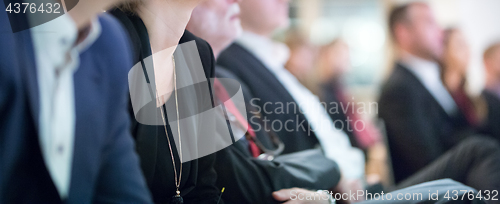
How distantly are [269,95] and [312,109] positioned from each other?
148 millimetres

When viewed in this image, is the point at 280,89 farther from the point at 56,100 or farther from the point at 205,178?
the point at 56,100

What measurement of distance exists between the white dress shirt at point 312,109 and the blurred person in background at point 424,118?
19 centimetres

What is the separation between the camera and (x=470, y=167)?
48.0 inches

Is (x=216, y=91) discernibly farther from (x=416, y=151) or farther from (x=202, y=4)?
(x=416, y=151)

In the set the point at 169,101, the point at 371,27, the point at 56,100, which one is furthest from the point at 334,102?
the point at 56,100

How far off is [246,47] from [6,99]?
0.58 meters

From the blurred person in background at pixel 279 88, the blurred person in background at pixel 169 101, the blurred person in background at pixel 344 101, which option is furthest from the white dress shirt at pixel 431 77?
the blurred person in background at pixel 169 101

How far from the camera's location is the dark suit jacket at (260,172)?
0.95 m

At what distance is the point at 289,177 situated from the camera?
101cm

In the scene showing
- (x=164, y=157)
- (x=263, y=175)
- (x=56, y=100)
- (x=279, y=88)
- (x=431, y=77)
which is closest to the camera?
(x=56, y=100)

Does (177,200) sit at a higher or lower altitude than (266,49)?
lower

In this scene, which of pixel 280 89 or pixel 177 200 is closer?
pixel 177 200

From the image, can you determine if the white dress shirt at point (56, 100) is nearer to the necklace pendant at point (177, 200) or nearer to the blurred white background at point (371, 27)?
the necklace pendant at point (177, 200)

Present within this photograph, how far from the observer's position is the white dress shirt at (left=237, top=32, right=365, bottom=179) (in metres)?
1.11
